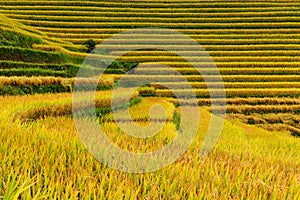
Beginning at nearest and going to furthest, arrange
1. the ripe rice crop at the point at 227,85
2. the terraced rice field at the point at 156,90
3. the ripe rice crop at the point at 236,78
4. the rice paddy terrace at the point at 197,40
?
the terraced rice field at the point at 156,90 < the rice paddy terrace at the point at 197,40 < the ripe rice crop at the point at 227,85 < the ripe rice crop at the point at 236,78

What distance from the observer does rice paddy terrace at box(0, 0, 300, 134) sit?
20.9m

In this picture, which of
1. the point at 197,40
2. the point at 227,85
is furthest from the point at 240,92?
the point at 197,40

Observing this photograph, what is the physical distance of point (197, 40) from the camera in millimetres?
38812

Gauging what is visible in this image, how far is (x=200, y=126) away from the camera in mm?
12797

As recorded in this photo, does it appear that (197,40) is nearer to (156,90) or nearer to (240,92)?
(240,92)

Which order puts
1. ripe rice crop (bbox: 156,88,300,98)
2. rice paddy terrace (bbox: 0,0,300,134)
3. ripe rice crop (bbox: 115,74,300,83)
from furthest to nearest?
1. ripe rice crop (bbox: 115,74,300,83)
2. ripe rice crop (bbox: 156,88,300,98)
3. rice paddy terrace (bbox: 0,0,300,134)

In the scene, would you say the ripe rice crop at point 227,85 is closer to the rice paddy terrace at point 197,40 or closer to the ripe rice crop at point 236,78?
the rice paddy terrace at point 197,40

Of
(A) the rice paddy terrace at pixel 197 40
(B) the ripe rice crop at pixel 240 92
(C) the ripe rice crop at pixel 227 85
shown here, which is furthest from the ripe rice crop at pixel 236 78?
(B) the ripe rice crop at pixel 240 92

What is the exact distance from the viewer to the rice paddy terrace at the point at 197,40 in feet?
68.7

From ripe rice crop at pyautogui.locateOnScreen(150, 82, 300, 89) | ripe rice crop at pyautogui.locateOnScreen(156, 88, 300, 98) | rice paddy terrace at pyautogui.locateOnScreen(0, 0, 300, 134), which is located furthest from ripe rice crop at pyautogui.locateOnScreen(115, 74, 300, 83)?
ripe rice crop at pyautogui.locateOnScreen(156, 88, 300, 98)

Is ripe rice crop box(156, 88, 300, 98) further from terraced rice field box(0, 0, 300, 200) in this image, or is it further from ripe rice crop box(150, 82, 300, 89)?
ripe rice crop box(150, 82, 300, 89)

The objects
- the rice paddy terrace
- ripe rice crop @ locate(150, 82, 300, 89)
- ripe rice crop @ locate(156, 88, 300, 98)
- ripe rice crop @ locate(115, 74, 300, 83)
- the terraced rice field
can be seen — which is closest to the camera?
the terraced rice field

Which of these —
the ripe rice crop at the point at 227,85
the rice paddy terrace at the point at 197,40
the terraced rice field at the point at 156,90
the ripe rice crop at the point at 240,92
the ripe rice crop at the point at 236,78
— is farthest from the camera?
the ripe rice crop at the point at 236,78

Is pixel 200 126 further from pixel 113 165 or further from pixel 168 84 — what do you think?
pixel 168 84
